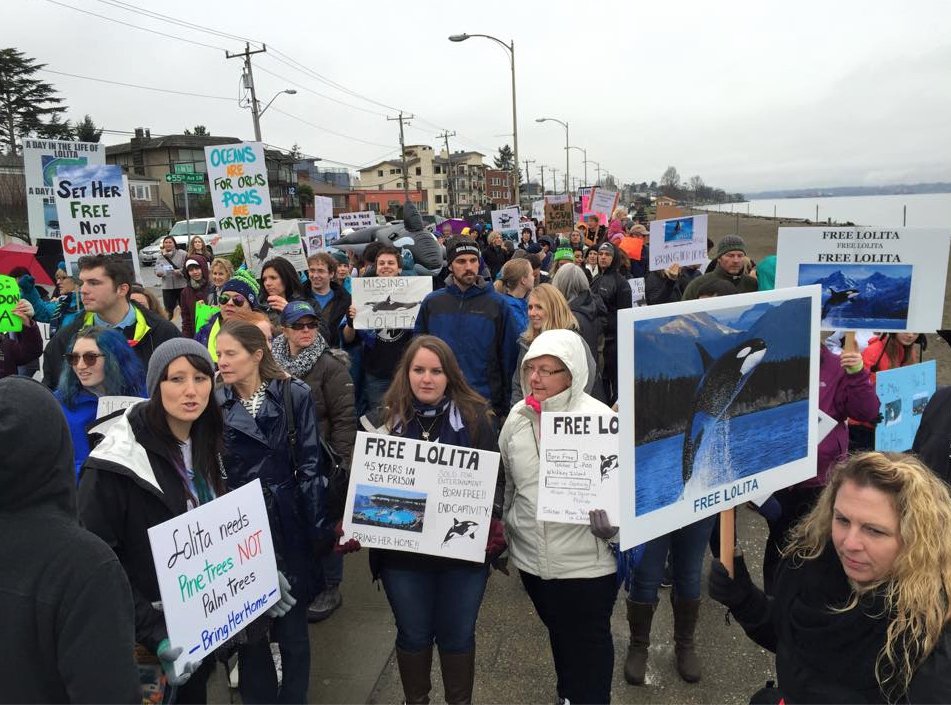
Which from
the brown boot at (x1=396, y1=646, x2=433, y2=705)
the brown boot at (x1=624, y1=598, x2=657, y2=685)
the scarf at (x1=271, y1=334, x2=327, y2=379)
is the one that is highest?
the scarf at (x1=271, y1=334, x2=327, y2=379)

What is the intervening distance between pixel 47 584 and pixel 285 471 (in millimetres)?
1432

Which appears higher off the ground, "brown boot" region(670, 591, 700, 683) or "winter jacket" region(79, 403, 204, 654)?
"winter jacket" region(79, 403, 204, 654)

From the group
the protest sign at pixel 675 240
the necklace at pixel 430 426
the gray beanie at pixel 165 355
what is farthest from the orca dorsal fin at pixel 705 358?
the protest sign at pixel 675 240

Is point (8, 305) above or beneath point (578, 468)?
above

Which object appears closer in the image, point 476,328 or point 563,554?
point 563,554

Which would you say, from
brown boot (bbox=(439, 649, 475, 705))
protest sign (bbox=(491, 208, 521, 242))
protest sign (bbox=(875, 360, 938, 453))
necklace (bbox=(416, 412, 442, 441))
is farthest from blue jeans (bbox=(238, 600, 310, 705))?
protest sign (bbox=(491, 208, 521, 242))

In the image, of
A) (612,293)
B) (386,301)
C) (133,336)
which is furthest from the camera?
(612,293)

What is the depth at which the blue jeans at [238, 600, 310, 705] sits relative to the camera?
2734mm

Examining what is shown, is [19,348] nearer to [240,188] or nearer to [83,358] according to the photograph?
[83,358]

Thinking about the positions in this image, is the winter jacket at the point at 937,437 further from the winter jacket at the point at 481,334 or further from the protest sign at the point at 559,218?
the protest sign at the point at 559,218

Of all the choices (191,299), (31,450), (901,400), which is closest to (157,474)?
(31,450)

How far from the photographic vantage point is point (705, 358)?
6.89ft

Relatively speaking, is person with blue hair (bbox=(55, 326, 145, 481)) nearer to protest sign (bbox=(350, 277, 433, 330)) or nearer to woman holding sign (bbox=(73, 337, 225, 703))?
woman holding sign (bbox=(73, 337, 225, 703))

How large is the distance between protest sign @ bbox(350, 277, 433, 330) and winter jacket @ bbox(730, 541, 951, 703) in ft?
11.9
